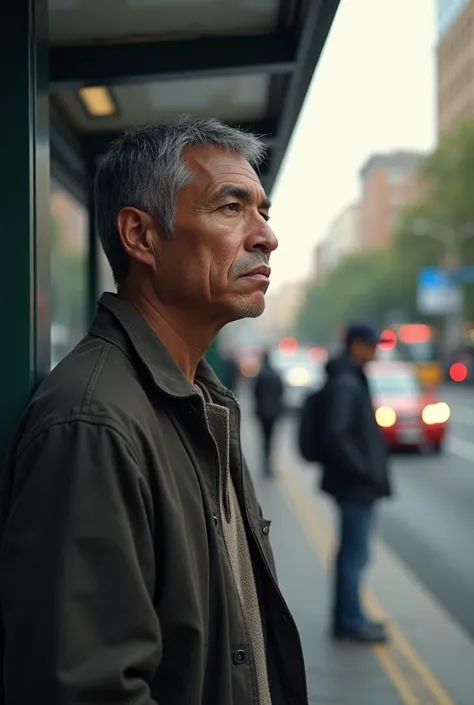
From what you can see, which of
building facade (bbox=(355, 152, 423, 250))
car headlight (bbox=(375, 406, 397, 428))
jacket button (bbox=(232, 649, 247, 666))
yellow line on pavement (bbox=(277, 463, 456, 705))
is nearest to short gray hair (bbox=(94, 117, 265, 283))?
jacket button (bbox=(232, 649, 247, 666))

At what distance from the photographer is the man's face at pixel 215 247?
183cm

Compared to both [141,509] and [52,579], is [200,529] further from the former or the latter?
[52,579]

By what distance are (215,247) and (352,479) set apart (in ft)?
13.4

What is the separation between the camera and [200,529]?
161cm

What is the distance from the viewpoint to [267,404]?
1370cm

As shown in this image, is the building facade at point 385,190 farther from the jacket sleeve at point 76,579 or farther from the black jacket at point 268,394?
the jacket sleeve at point 76,579

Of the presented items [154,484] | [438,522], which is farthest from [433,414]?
[154,484]

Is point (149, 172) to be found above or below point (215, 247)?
above

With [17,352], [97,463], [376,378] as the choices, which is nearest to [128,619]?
[97,463]

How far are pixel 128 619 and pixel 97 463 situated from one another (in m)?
0.23

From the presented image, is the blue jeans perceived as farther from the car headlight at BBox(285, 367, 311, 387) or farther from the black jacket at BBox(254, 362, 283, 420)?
the car headlight at BBox(285, 367, 311, 387)

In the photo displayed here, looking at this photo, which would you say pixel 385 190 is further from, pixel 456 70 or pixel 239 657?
pixel 239 657

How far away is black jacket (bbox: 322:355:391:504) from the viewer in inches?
225

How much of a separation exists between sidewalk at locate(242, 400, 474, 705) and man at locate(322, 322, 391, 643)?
0.20 m
